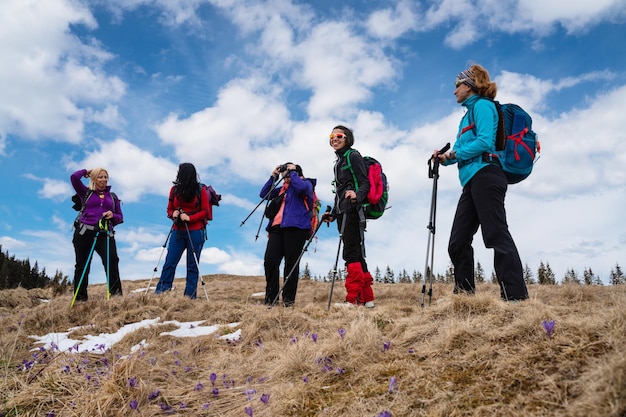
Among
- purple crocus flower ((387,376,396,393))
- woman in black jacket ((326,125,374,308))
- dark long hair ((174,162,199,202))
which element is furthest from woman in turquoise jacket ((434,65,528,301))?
dark long hair ((174,162,199,202))

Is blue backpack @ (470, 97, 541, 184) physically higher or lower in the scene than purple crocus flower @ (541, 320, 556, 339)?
higher

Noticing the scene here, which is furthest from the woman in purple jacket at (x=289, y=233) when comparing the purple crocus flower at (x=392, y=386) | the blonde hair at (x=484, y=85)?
the purple crocus flower at (x=392, y=386)

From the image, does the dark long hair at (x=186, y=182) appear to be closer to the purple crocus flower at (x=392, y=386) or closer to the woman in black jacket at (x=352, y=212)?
the woman in black jacket at (x=352, y=212)

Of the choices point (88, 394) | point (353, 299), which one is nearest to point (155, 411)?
point (88, 394)

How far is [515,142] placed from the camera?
194 inches

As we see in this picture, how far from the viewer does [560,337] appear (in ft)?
8.77

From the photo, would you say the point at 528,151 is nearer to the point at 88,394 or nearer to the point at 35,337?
the point at 88,394

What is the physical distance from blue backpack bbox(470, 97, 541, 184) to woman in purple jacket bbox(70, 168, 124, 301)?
7277 mm

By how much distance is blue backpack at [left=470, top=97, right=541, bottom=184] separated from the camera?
193 inches

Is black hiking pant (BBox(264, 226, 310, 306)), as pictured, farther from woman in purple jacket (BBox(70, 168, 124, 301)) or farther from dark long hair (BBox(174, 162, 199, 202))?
woman in purple jacket (BBox(70, 168, 124, 301))

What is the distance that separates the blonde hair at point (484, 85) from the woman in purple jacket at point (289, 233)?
328 cm

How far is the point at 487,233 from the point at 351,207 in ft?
7.42

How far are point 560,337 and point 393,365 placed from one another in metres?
1.12

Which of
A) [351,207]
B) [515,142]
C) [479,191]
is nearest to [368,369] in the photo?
[479,191]
